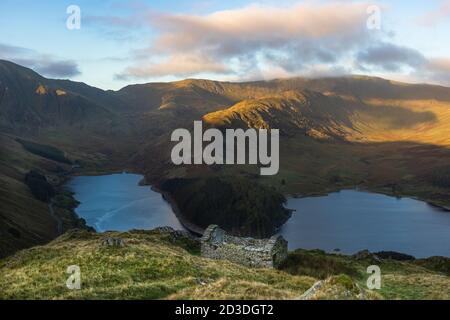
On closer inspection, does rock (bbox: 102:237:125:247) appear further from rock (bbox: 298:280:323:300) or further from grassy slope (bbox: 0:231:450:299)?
rock (bbox: 298:280:323:300)

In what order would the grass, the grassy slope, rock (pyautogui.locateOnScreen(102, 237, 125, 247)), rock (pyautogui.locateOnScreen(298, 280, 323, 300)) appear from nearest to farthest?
rock (pyautogui.locateOnScreen(298, 280, 323, 300)), the grassy slope, the grass, rock (pyautogui.locateOnScreen(102, 237, 125, 247))

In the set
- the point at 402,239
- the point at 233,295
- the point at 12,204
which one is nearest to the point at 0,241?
the point at 12,204

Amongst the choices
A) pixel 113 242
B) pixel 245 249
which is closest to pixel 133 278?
pixel 113 242

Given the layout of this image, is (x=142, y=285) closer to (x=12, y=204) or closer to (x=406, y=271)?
(x=406, y=271)

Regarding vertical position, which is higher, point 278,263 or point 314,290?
point 314,290

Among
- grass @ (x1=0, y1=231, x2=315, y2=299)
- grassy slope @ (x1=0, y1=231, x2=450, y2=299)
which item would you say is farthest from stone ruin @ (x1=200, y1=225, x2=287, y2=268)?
grass @ (x1=0, y1=231, x2=315, y2=299)

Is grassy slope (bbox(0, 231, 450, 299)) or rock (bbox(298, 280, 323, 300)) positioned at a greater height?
rock (bbox(298, 280, 323, 300))

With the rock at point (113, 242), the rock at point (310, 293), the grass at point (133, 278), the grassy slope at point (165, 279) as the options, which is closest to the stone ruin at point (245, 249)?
the grassy slope at point (165, 279)
